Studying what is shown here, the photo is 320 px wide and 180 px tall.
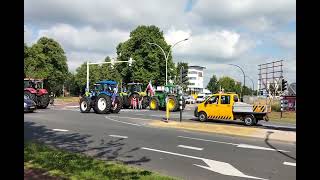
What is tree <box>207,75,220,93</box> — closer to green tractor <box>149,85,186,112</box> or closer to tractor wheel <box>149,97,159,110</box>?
green tractor <box>149,85,186,112</box>

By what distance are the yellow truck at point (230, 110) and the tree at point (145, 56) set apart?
4297cm

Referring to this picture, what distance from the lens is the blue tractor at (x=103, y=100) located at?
2969 cm

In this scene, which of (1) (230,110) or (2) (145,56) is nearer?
(1) (230,110)

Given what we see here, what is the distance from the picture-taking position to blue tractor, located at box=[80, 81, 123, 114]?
97.4ft

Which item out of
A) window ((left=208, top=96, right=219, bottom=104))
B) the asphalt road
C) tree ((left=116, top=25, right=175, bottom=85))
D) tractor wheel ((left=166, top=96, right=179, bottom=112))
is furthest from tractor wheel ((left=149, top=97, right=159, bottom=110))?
tree ((left=116, top=25, right=175, bottom=85))

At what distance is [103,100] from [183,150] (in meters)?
17.4

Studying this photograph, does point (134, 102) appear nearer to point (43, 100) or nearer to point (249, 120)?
A: point (43, 100)

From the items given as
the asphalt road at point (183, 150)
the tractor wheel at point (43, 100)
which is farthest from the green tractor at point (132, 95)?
the asphalt road at point (183, 150)

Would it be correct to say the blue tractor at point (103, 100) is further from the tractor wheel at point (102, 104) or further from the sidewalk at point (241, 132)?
the sidewalk at point (241, 132)

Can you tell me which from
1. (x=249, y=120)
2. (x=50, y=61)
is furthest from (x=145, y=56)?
(x=249, y=120)

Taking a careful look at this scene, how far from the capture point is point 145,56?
70938 mm

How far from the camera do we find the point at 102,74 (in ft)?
337
